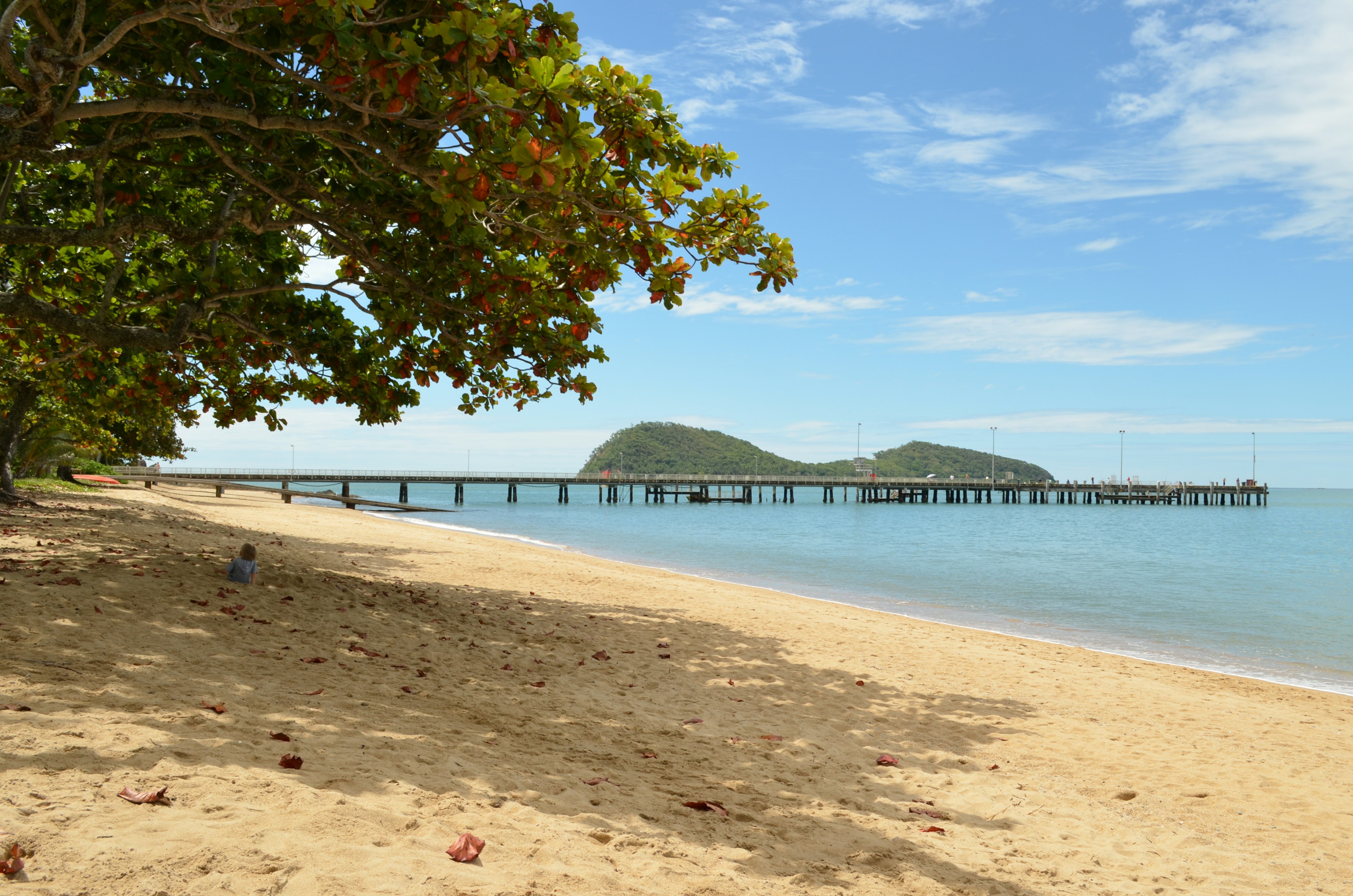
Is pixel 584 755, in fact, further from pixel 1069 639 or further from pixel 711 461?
pixel 711 461

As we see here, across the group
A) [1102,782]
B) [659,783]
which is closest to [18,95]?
[659,783]

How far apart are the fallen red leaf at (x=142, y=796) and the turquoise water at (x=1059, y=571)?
14087 millimetres

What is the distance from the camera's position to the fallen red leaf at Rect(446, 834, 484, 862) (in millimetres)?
3484

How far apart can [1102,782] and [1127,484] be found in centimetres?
13678

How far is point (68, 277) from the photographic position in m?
10.9

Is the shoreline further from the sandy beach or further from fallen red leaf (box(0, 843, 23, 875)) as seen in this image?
fallen red leaf (box(0, 843, 23, 875))

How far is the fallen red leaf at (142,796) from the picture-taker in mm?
3518

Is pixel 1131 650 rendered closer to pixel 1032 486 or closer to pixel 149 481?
pixel 149 481

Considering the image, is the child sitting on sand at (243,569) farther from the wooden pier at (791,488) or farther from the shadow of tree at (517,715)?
the wooden pier at (791,488)

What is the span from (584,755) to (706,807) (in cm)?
110

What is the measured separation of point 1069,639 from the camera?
15633mm

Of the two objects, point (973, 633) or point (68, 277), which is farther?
point (973, 633)

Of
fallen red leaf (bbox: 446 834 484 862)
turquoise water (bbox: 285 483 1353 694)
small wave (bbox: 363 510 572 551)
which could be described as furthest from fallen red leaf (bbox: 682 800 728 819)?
small wave (bbox: 363 510 572 551)

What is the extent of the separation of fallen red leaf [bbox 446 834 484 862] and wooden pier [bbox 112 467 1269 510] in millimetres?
69368
